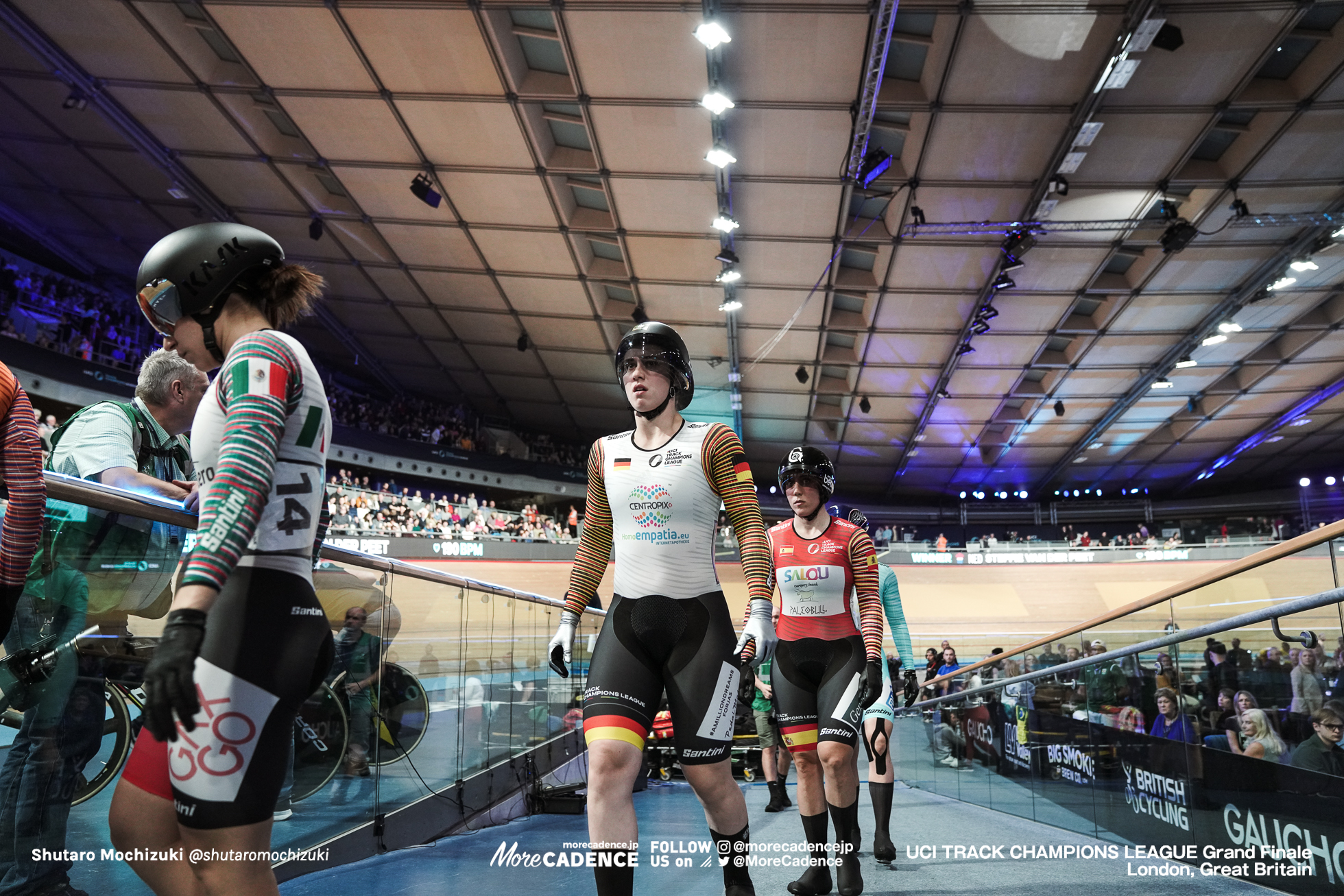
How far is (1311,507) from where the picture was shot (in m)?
34.3

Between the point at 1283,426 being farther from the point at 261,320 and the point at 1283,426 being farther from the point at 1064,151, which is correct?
the point at 261,320

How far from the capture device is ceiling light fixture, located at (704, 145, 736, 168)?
44.8 ft

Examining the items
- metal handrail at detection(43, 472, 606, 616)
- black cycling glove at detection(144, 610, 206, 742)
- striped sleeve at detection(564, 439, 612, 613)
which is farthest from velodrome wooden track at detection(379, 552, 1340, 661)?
black cycling glove at detection(144, 610, 206, 742)

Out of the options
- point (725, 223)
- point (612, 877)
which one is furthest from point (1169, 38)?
point (612, 877)

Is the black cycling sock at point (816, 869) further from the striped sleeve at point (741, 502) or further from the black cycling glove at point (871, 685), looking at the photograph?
→ the striped sleeve at point (741, 502)

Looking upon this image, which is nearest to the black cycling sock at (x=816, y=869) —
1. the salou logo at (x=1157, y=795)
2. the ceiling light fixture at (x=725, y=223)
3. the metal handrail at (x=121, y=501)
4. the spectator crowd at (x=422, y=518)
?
the salou logo at (x=1157, y=795)

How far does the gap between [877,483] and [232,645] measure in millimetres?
35719

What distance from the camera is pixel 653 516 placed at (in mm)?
3213

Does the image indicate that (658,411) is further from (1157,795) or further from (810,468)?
(1157,795)

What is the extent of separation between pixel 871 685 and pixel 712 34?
30.6 feet

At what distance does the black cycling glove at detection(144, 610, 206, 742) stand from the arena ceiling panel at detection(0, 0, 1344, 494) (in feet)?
36.9

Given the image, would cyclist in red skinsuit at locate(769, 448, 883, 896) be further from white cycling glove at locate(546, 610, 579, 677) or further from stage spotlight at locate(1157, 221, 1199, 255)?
stage spotlight at locate(1157, 221, 1199, 255)

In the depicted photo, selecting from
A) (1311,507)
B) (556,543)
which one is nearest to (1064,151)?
(556,543)

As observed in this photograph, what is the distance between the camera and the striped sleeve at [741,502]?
3.24 meters
